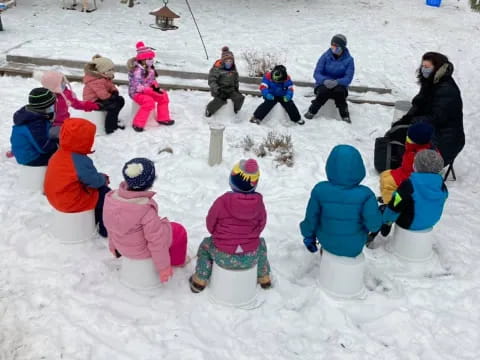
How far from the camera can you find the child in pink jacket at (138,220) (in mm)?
3877

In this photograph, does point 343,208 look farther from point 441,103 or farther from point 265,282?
point 441,103

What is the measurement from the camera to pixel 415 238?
4.79 m

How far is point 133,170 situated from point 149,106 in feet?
12.0


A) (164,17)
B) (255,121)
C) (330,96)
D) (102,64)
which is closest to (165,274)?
(102,64)

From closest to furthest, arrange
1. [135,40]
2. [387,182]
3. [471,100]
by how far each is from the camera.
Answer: [387,182] < [471,100] < [135,40]

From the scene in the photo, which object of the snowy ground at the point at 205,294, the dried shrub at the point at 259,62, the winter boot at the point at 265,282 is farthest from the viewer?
the dried shrub at the point at 259,62

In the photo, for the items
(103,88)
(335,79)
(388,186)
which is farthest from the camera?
(335,79)

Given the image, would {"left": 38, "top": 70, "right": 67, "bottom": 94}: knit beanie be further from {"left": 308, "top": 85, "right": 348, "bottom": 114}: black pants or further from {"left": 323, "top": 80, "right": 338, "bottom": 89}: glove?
{"left": 323, "top": 80, "right": 338, "bottom": 89}: glove

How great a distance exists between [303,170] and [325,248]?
228 centimetres

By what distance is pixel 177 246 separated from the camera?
4.40 m

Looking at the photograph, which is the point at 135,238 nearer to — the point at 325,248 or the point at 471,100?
the point at 325,248

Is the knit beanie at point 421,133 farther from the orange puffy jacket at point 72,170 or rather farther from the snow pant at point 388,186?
the orange puffy jacket at point 72,170

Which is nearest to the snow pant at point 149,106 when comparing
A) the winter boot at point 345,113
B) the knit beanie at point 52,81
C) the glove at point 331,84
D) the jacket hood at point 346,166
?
the knit beanie at point 52,81

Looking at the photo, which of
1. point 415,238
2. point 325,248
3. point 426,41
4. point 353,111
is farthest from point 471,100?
point 325,248
